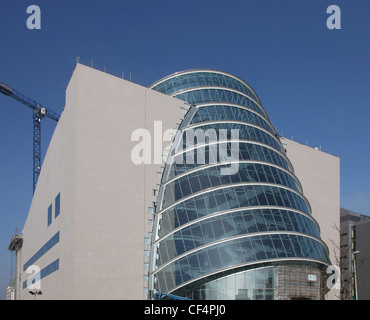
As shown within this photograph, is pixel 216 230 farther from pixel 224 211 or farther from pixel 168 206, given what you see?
pixel 168 206

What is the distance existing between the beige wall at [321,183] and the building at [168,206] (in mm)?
12203

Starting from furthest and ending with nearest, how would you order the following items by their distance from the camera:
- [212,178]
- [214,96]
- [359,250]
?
[359,250], [214,96], [212,178]

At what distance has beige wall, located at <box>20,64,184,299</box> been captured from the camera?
1510 inches

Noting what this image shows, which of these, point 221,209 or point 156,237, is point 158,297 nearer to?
point 156,237

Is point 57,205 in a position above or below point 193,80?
below

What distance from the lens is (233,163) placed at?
4434 cm

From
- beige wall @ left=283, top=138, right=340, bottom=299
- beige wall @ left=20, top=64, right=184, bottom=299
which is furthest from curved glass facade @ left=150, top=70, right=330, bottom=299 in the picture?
beige wall @ left=283, top=138, right=340, bottom=299

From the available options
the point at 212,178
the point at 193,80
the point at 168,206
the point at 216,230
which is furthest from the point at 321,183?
the point at 168,206

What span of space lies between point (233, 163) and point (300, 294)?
531 inches

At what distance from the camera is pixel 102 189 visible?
40406mm

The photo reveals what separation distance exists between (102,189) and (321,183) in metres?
34.8

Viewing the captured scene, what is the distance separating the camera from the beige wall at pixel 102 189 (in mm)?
38344

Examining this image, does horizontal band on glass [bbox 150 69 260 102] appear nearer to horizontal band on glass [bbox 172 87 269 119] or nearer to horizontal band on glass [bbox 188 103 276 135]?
horizontal band on glass [bbox 172 87 269 119]

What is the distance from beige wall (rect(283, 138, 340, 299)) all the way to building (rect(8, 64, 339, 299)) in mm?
12203
